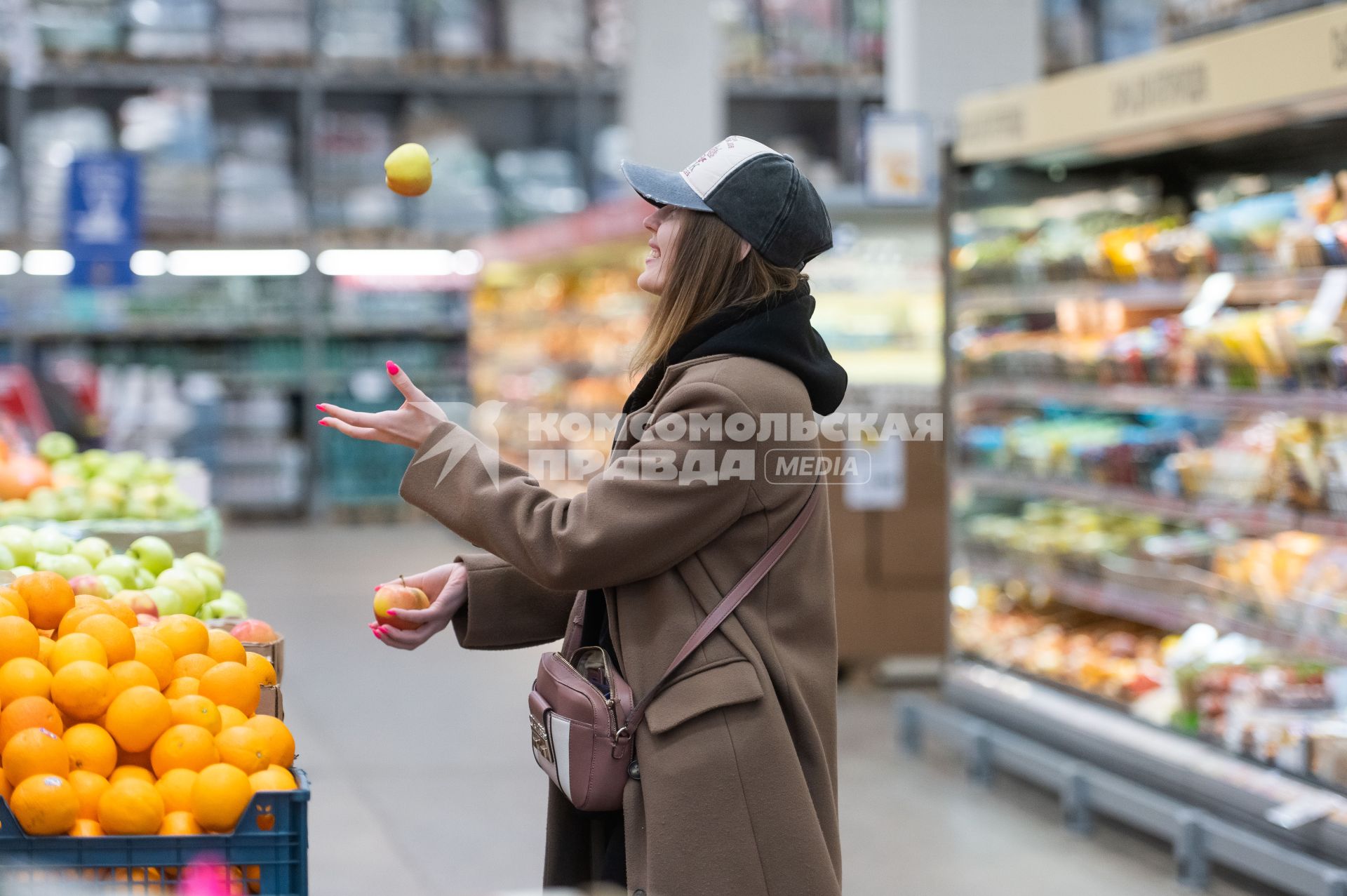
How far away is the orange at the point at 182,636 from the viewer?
2.08 m

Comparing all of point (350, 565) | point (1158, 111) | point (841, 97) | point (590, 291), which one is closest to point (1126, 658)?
point (1158, 111)

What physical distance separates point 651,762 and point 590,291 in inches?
324

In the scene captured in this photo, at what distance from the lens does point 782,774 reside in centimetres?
198

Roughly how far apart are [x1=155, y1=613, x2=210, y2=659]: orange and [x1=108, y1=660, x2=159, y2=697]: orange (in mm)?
126

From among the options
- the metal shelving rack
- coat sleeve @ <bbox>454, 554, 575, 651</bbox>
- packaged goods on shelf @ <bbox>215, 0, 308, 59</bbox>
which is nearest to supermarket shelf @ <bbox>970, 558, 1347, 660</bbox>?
coat sleeve @ <bbox>454, 554, 575, 651</bbox>

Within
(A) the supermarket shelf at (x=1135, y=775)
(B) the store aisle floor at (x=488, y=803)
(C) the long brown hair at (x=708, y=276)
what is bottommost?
(B) the store aisle floor at (x=488, y=803)

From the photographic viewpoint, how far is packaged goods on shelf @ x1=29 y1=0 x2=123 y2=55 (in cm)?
1284

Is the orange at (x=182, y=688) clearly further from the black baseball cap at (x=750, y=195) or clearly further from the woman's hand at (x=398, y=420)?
the black baseball cap at (x=750, y=195)

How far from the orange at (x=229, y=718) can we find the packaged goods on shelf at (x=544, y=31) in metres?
12.5

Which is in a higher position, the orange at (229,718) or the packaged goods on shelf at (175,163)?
the packaged goods on shelf at (175,163)

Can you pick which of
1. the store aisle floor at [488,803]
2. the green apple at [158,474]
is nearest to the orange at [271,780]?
the store aisle floor at [488,803]

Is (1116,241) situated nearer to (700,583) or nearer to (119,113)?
(700,583)

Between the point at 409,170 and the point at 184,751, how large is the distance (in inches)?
35.6

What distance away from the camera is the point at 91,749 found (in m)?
1.84
